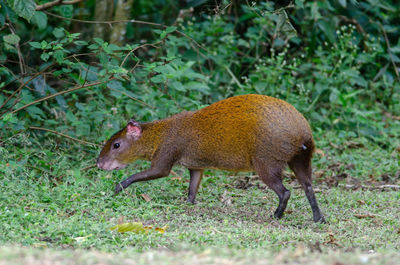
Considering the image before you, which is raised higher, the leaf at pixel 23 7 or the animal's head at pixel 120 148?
the leaf at pixel 23 7

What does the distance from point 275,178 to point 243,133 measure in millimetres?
530

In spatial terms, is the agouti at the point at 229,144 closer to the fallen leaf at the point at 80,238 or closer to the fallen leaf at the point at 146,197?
the fallen leaf at the point at 146,197

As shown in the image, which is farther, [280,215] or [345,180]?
[345,180]

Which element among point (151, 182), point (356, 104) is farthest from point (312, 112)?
point (151, 182)

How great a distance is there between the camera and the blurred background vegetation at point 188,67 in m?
6.33

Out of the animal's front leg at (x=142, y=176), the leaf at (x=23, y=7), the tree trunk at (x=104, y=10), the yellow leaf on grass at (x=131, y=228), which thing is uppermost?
the leaf at (x=23, y=7)

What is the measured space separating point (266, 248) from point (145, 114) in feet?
11.8

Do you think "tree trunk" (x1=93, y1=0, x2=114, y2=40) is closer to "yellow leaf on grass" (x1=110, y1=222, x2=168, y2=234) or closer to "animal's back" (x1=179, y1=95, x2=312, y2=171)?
"animal's back" (x1=179, y1=95, x2=312, y2=171)

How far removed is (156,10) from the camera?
10.4 metres

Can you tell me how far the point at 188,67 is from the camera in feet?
25.6

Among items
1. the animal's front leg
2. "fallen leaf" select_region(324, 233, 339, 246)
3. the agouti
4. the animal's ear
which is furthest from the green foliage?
the animal's ear

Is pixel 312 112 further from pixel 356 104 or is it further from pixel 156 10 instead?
pixel 156 10

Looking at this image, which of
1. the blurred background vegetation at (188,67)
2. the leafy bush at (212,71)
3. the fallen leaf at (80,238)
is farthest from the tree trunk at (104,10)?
the fallen leaf at (80,238)

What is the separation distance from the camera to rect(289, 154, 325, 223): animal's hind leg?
5457mm
